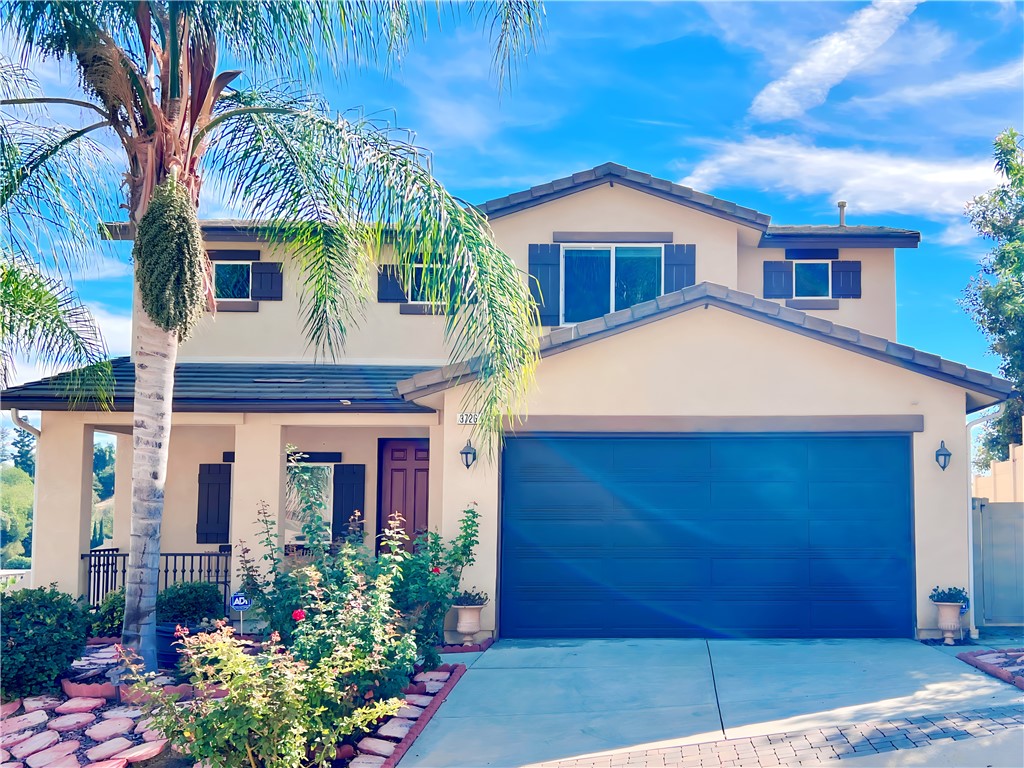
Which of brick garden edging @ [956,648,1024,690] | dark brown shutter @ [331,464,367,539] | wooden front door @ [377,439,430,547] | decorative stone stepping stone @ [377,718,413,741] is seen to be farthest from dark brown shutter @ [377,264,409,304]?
brick garden edging @ [956,648,1024,690]

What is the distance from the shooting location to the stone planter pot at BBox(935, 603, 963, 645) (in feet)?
34.0

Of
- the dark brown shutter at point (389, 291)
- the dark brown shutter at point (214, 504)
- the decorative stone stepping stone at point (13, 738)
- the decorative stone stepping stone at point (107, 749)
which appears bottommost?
the decorative stone stepping stone at point (13, 738)

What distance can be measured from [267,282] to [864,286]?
378 inches

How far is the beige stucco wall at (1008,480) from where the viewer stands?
14.0 meters

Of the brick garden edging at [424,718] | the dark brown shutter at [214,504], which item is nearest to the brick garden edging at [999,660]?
the brick garden edging at [424,718]

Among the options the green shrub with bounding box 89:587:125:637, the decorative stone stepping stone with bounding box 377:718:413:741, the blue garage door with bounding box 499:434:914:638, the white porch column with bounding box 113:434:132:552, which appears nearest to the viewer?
the decorative stone stepping stone with bounding box 377:718:413:741

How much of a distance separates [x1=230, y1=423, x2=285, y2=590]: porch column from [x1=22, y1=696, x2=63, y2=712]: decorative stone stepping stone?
13.0ft

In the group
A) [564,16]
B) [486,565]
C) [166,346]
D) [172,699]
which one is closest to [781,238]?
[564,16]

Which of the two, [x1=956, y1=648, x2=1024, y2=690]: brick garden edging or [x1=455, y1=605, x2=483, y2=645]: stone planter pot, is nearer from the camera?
[x1=956, y1=648, x2=1024, y2=690]: brick garden edging

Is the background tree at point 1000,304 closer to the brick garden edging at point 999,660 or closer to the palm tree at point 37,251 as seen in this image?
the brick garden edging at point 999,660

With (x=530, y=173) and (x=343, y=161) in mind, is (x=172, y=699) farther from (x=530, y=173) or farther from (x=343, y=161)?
(x=530, y=173)

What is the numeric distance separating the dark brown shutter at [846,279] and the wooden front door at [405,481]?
7.09 m

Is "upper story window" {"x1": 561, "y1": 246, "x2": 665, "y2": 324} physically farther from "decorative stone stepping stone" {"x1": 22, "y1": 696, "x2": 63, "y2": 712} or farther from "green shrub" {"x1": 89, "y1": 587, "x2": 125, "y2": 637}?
"decorative stone stepping stone" {"x1": 22, "y1": 696, "x2": 63, "y2": 712}

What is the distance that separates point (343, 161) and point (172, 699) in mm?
5307
